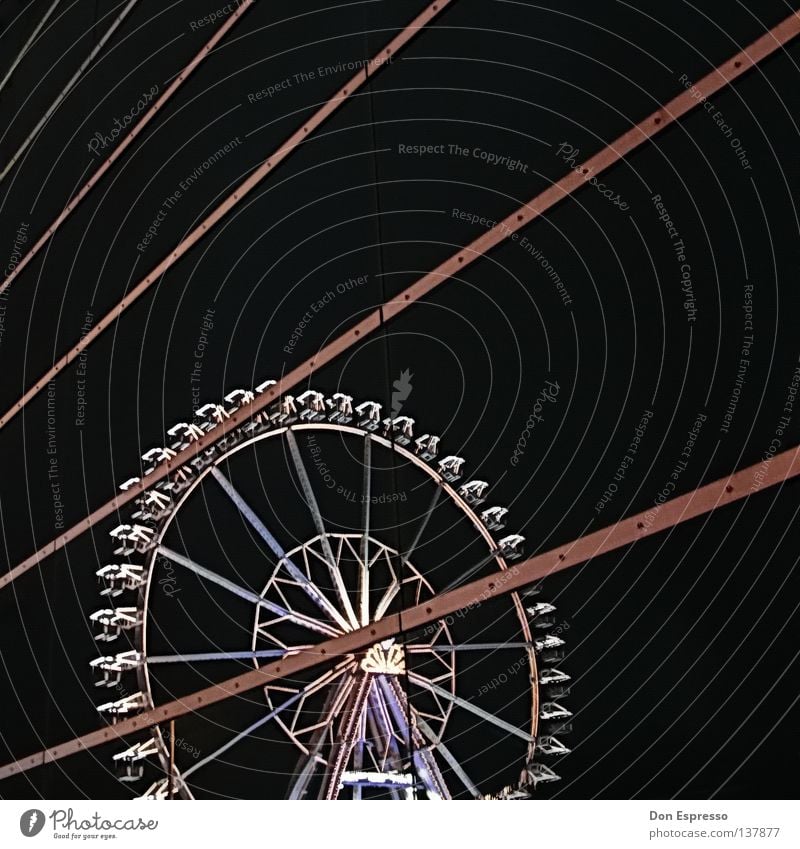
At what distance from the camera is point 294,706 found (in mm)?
2131

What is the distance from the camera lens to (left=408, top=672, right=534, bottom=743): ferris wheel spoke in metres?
1.88

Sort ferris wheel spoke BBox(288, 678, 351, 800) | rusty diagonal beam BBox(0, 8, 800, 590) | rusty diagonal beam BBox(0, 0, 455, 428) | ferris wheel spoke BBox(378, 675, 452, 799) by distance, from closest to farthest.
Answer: rusty diagonal beam BBox(0, 8, 800, 590) < ferris wheel spoke BBox(378, 675, 452, 799) < ferris wheel spoke BBox(288, 678, 351, 800) < rusty diagonal beam BBox(0, 0, 455, 428)

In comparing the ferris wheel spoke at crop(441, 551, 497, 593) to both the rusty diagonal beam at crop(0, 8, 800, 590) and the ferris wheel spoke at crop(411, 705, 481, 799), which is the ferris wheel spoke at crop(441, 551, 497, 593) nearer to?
the ferris wheel spoke at crop(411, 705, 481, 799)

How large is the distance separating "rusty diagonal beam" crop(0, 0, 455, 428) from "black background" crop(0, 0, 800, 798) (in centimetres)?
3

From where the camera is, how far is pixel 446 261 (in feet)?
7.01

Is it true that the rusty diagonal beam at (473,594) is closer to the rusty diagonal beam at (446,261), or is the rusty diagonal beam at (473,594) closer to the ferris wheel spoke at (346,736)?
the ferris wheel spoke at (346,736)

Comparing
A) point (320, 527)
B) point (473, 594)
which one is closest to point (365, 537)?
point (320, 527)

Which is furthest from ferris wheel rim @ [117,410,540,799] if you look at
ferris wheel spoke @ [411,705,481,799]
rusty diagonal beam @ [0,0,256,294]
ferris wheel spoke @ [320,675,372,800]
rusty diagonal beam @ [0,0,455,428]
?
rusty diagonal beam @ [0,0,256,294]

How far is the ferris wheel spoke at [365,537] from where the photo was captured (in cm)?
208

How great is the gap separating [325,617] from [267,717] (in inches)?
8.4

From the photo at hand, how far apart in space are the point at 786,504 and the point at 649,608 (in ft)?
0.85

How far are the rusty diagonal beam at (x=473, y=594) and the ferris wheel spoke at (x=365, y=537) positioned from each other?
0.12ft
